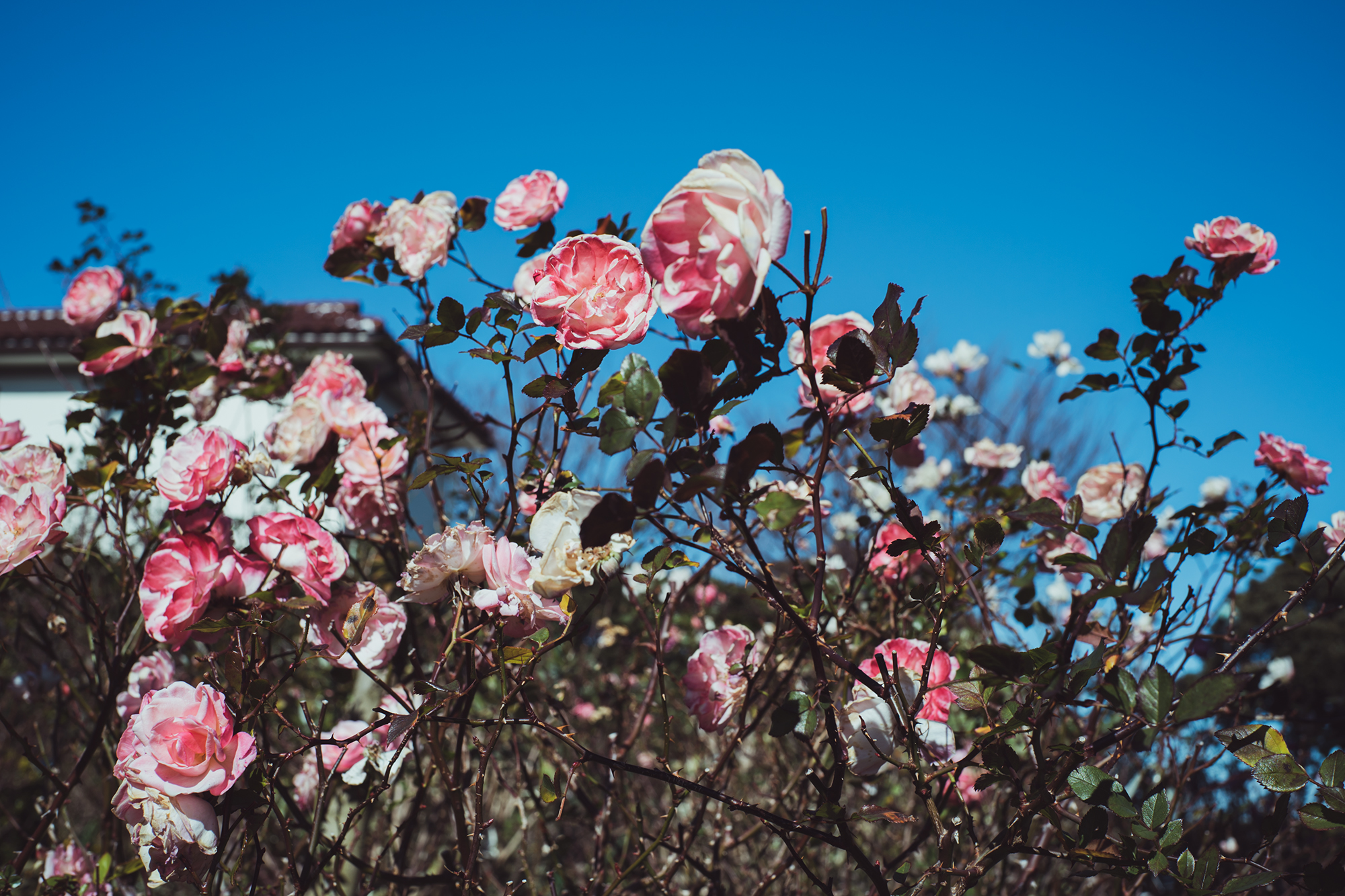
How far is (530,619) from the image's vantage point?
92cm

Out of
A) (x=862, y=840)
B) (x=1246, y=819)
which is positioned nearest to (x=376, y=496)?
(x=862, y=840)

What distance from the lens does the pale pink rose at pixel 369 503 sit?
1.37m

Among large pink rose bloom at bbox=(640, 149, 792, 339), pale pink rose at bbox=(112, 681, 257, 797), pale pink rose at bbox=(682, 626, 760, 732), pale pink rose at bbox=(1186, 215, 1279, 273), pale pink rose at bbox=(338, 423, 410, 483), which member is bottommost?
pale pink rose at bbox=(112, 681, 257, 797)

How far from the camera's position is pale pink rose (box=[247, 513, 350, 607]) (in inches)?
42.9

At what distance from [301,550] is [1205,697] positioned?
1063 millimetres

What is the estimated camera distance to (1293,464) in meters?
1.56

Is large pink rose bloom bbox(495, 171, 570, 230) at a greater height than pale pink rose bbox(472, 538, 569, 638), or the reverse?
large pink rose bloom bbox(495, 171, 570, 230)

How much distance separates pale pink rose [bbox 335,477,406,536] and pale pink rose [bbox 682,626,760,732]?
→ 23.8 inches

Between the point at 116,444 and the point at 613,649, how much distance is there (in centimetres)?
238

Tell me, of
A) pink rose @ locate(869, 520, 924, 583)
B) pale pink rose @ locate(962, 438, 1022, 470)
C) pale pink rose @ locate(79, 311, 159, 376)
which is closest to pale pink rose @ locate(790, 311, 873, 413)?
pink rose @ locate(869, 520, 924, 583)

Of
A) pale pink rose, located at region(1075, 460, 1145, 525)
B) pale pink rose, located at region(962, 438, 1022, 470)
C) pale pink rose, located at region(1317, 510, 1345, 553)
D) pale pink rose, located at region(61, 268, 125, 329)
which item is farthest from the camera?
pale pink rose, located at region(962, 438, 1022, 470)

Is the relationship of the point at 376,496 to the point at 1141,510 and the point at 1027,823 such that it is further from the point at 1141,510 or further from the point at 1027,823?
the point at 1141,510

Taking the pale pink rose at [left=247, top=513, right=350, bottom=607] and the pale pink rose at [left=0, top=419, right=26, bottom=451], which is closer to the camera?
the pale pink rose at [left=247, top=513, right=350, bottom=607]

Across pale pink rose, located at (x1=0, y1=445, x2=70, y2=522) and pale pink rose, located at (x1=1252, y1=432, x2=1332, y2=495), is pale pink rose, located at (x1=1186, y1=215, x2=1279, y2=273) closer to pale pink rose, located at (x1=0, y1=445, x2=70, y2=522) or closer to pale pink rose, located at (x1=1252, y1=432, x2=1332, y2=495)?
pale pink rose, located at (x1=1252, y1=432, x2=1332, y2=495)
